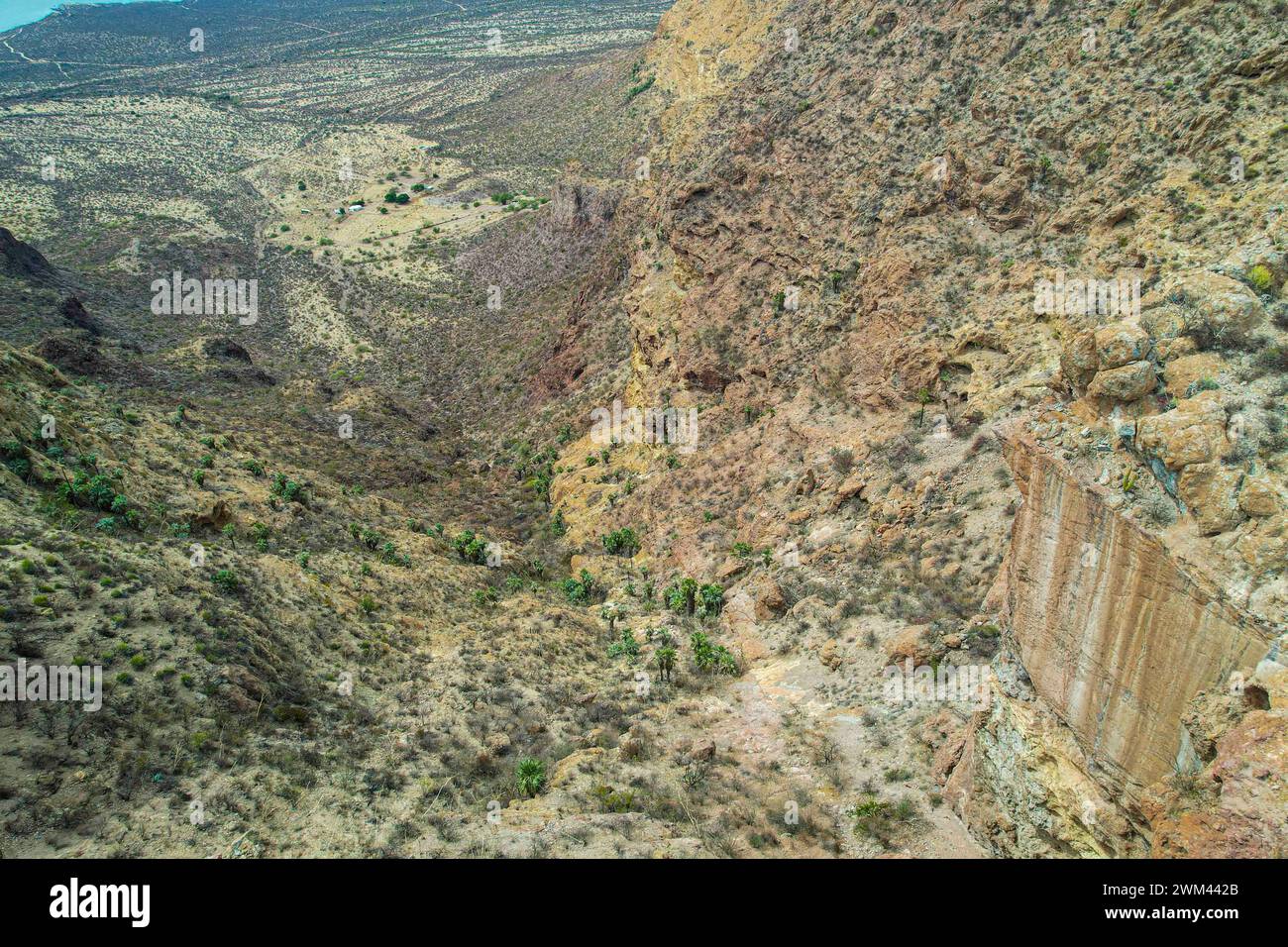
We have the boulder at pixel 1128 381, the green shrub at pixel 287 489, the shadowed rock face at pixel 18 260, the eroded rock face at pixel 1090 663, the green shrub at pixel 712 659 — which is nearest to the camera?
the eroded rock face at pixel 1090 663

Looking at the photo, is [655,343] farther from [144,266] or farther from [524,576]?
[144,266]

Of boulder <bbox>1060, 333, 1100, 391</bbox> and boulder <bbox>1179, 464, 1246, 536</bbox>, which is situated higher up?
boulder <bbox>1060, 333, 1100, 391</bbox>

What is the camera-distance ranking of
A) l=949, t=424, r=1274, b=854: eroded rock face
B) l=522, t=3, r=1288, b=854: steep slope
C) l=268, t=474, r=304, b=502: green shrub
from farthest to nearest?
l=268, t=474, r=304, b=502: green shrub
l=522, t=3, r=1288, b=854: steep slope
l=949, t=424, r=1274, b=854: eroded rock face

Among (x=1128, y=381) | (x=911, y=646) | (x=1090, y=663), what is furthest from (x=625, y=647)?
(x=1128, y=381)

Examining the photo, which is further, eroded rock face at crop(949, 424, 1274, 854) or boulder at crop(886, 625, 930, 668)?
boulder at crop(886, 625, 930, 668)

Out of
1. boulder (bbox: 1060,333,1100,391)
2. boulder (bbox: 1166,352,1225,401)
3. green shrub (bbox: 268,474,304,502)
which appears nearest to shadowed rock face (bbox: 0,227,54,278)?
green shrub (bbox: 268,474,304,502)

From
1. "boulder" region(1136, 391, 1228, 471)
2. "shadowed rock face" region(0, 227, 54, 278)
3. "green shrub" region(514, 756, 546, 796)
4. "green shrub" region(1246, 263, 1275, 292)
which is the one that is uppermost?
"shadowed rock face" region(0, 227, 54, 278)

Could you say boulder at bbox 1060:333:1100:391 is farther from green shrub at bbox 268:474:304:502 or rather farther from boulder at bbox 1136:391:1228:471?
green shrub at bbox 268:474:304:502

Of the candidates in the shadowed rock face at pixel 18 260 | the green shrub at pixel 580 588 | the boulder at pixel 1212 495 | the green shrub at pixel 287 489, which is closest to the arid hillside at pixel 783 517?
the boulder at pixel 1212 495

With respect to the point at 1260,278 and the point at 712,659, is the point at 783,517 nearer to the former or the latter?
the point at 712,659

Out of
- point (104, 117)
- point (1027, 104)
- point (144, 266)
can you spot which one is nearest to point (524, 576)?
point (1027, 104)

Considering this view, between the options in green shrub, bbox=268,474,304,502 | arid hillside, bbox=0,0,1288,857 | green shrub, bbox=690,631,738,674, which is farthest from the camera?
green shrub, bbox=268,474,304,502

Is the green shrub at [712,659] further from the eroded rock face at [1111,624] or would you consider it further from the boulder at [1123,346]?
the boulder at [1123,346]
